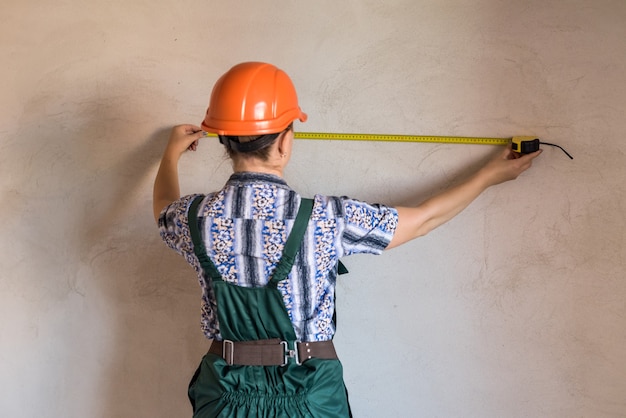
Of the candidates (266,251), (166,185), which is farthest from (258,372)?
(166,185)

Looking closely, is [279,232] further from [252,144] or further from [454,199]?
[454,199]

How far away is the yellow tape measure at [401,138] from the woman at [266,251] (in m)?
0.37

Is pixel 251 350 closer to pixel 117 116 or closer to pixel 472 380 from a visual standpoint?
pixel 472 380

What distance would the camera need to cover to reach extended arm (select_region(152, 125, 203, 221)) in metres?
1.88

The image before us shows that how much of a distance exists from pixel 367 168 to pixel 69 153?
109 centimetres

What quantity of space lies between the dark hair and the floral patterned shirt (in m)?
0.05

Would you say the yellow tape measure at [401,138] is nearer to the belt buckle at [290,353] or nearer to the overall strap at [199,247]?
the overall strap at [199,247]

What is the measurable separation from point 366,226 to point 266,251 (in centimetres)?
25

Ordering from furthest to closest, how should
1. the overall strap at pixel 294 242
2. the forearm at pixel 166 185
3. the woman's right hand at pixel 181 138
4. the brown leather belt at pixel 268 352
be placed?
the woman's right hand at pixel 181 138, the forearm at pixel 166 185, the brown leather belt at pixel 268 352, the overall strap at pixel 294 242

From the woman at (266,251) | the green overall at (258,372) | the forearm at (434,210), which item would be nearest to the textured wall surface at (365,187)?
the forearm at (434,210)

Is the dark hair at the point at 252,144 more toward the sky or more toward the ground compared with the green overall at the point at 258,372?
more toward the sky

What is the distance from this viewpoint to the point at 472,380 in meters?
2.00

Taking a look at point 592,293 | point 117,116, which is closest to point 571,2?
point 592,293

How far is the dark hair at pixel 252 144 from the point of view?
1438 mm
